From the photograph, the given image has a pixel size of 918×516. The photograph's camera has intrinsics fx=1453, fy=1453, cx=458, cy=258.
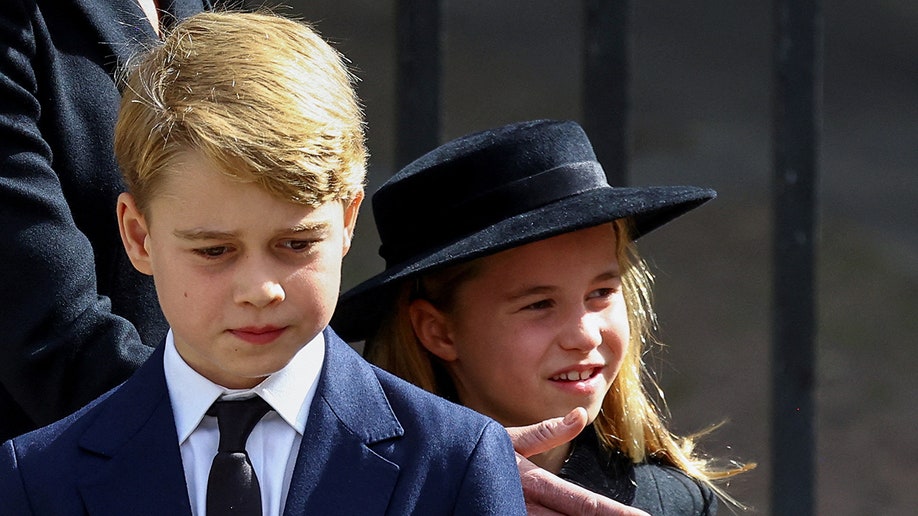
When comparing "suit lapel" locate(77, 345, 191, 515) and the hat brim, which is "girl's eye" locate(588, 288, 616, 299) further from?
"suit lapel" locate(77, 345, 191, 515)

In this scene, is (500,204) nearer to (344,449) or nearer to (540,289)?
(540,289)

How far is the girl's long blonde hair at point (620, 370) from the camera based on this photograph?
6.95 ft

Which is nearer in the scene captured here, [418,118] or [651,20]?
[418,118]

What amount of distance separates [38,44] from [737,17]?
8.37 metres

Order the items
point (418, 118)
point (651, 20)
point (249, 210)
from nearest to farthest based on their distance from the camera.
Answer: point (249, 210) → point (418, 118) → point (651, 20)

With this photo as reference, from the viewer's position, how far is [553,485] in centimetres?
165

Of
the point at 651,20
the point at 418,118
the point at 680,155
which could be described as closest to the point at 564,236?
the point at 418,118

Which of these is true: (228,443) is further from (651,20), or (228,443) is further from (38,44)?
(651,20)

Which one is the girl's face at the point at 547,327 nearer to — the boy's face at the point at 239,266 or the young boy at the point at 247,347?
the young boy at the point at 247,347

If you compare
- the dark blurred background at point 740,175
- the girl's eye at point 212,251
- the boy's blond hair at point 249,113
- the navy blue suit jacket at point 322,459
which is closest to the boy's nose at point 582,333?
the navy blue suit jacket at point 322,459

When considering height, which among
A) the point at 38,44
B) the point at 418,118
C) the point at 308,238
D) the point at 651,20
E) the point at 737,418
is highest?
the point at 38,44

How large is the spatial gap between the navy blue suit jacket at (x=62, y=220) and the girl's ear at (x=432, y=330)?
44 centimetres

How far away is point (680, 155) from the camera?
27.5 ft

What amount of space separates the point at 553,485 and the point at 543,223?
428 mm
